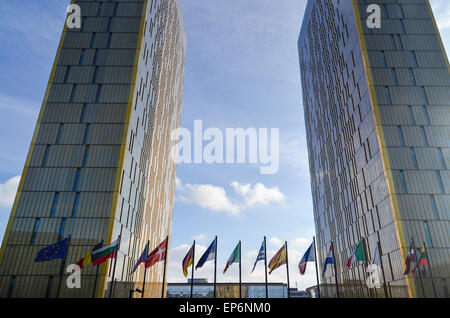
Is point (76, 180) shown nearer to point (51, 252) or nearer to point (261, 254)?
point (51, 252)

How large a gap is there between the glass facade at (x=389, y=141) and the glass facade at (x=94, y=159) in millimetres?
31225

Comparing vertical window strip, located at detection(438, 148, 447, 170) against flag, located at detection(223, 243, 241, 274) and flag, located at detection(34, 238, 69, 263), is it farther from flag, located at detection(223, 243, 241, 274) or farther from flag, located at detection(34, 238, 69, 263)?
flag, located at detection(34, 238, 69, 263)

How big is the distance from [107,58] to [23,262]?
1113 inches

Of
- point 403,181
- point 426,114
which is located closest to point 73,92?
point 403,181

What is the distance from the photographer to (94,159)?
4306 centimetres

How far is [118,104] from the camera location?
46.2m

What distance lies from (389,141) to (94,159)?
119 feet

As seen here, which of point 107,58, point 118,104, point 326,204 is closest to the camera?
point 118,104

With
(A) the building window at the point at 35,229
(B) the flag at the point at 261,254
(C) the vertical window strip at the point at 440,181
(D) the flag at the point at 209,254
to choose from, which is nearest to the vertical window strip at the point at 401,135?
(C) the vertical window strip at the point at 440,181

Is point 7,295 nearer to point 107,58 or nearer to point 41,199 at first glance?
point 41,199

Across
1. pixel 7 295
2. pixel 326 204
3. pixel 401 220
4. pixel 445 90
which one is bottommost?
pixel 7 295

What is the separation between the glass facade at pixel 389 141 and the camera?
38.4 meters

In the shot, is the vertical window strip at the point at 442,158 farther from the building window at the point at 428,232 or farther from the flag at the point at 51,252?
the flag at the point at 51,252

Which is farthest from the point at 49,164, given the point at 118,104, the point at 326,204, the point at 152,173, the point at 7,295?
the point at 326,204
